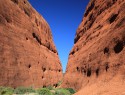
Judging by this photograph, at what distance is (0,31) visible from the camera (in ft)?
66.7


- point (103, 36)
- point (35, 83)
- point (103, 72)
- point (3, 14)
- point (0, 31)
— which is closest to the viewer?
point (103, 72)

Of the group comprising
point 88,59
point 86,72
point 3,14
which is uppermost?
point 3,14

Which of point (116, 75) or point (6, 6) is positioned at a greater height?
point (6, 6)

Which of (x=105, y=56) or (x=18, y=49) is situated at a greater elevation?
(x=18, y=49)

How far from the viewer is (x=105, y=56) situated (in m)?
16.7

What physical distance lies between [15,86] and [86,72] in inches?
298

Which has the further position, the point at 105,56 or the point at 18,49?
the point at 18,49

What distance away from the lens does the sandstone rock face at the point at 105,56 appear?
13.4m

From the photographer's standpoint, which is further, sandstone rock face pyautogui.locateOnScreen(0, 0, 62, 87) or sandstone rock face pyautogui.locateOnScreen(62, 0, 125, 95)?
sandstone rock face pyautogui.locateOnScreen(0, 0, 62, 87)

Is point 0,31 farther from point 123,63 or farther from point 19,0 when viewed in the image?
point 123,63

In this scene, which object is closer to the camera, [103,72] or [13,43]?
[103,72]

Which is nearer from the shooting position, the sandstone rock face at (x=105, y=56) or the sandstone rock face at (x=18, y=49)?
the sandstone rock face at (x=105, y=56)

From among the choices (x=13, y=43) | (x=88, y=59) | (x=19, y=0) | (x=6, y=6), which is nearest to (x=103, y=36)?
(x=88, y=59)

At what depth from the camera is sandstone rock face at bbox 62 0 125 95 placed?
13383 millimetres
